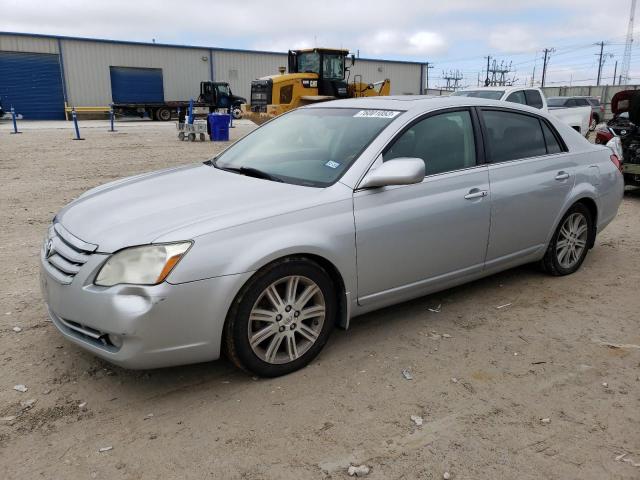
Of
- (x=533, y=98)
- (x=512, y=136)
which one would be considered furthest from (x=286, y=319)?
(x=533, y=98)

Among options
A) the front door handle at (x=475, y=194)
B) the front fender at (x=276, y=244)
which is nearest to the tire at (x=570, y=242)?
the front door handle at (x=475, y=194)

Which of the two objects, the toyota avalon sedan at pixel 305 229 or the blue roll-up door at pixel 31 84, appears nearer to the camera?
the toyota avalon sedan at pixel 305 229

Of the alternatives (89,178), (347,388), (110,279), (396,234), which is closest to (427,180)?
(396,234)

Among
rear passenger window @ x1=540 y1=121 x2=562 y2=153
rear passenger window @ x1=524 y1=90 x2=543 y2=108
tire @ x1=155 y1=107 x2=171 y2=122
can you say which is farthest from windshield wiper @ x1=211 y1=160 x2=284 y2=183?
tire @ x1=155 y1=107 x2=171 y2=122

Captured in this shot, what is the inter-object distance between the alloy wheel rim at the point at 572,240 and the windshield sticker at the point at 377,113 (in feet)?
6.69

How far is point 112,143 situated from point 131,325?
57.7 ft

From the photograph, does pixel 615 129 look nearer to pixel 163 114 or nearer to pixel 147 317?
pixel 147 317

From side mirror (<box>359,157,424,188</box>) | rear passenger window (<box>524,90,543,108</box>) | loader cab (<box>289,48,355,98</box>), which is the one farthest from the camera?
loader cab (<box>289,48,355,98</box>)

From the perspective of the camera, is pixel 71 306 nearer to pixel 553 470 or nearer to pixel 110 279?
pixel 110 279

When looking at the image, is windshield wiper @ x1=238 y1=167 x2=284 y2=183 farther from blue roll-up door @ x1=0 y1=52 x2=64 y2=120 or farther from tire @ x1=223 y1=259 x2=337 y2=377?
blue roll-up door @ x1=0 y1=52 x2=64 y2=120

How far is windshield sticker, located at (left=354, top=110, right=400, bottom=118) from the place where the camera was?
3.81 metres

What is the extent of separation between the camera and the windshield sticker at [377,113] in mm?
3806

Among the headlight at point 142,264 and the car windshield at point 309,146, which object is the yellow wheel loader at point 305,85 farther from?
the headlight at point 142,264

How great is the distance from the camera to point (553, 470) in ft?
8.06
